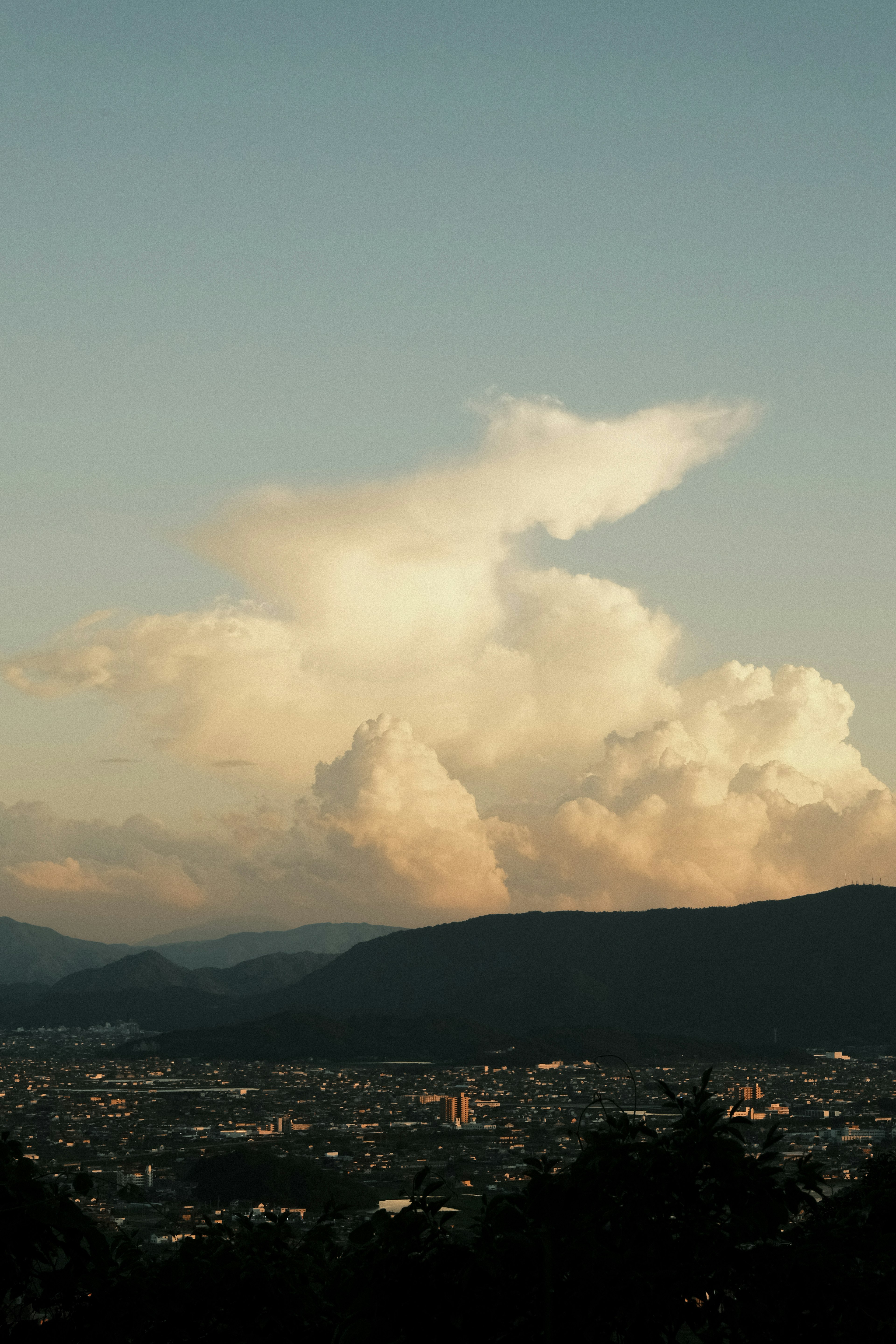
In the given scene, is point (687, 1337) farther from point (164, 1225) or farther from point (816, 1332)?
point (164, 1225)

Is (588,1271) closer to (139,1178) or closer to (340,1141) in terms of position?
(139,1178)

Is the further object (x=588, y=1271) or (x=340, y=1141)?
(x=340, y=1141)

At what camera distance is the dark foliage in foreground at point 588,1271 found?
48.8ft

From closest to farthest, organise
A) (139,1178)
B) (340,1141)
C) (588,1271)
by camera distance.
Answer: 1. (588,1271)
2. (139,1178)
3. (340,1141)

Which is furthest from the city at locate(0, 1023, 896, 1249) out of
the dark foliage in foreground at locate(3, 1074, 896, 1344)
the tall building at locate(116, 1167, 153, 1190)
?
the dark foliage in foreground at locate(3, 1074, 896, 1344)

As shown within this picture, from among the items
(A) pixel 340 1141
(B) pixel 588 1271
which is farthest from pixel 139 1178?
(B) pixel 588 1271

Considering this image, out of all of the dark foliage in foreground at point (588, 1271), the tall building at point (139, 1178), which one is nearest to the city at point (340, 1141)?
the tall building at point (139, 1178)

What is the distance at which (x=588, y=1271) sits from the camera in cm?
1490

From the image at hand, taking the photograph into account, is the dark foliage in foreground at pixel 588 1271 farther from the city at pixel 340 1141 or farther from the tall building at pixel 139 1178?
the tall building at pixel 139 1178

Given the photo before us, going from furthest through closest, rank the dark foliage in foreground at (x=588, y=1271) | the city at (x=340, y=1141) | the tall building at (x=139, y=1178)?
the tall building at (x=139, y=1178)
the city at (x=340, y=1141)
the dark foliage in foreground at (x=588, y=1271)

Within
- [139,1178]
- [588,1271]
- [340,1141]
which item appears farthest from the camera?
[340,1141]

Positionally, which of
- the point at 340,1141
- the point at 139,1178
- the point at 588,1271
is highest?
the point at 588,1271

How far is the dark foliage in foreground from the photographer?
586 inches

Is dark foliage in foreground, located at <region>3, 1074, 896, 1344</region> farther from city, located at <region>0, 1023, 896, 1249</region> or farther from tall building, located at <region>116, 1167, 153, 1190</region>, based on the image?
tall building, located at <region>116, 1167, 153, 1190</region>
